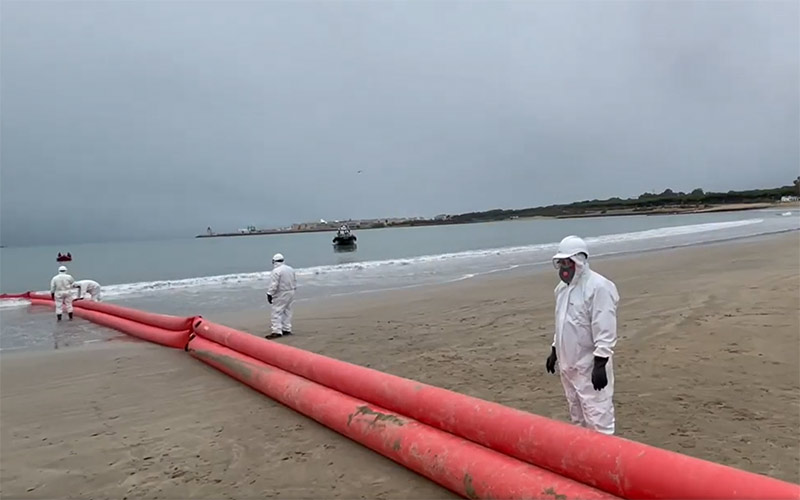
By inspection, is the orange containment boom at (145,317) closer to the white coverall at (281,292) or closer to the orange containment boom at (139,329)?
the orange containment boom at (139,329)

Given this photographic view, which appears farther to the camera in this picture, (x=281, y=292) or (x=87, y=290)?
(x=87, y=290)

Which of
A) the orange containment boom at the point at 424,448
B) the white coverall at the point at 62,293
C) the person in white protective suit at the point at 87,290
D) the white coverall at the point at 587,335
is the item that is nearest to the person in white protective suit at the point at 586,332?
the white coverall at the point at 587,335

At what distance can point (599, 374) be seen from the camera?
3.55m

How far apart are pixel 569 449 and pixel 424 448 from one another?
3.62 feet

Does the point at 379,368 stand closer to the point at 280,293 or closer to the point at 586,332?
the point at 280,293

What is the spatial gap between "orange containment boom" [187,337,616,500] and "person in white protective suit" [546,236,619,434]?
783 mm

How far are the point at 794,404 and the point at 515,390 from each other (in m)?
2.50

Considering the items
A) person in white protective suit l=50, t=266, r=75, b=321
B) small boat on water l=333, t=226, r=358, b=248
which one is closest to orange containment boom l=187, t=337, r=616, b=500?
person in white protective suit l=50, t=266, r=75, b=321

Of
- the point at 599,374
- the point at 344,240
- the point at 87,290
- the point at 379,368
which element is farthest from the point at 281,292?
the point at 344,240

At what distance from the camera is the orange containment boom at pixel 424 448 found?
307 cm

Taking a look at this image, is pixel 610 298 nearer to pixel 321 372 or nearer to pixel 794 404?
pixel 794 404

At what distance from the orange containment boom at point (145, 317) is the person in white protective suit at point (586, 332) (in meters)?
6.78

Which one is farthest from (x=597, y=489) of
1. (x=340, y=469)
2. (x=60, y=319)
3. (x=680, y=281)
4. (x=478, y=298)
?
(x=60, y=319)

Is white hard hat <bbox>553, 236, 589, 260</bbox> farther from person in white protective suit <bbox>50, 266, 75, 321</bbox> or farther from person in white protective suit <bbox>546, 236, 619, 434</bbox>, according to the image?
person in white protective suit <bbox>50, 266, 75, 321</bbox>
